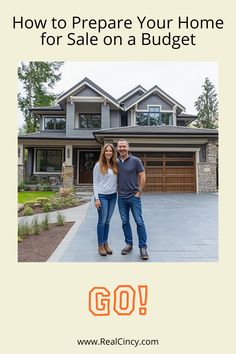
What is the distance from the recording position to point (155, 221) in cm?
693

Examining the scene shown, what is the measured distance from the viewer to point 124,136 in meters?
13.5

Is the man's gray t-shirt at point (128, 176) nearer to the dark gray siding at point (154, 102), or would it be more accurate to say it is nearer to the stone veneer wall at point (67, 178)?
the stone veneer wall at point (67, 178)

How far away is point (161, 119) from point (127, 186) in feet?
46.2

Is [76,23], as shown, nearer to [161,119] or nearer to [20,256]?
[20,256]

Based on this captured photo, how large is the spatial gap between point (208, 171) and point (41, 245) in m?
11.1

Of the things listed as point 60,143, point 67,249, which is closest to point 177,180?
point 60,143

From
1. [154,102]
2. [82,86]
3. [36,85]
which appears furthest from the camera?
[36,85]

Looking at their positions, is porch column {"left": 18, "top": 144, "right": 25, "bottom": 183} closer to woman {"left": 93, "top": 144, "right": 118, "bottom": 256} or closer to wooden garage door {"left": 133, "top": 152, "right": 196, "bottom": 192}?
wooden garage door {"left": 133, "top": 152, "right": 196, "bottom": 192}

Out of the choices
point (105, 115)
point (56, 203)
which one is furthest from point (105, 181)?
point (105, 115)

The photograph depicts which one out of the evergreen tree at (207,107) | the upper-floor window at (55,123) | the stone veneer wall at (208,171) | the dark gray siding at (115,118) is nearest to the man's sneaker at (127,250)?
the stone veneer wall at (208,171)

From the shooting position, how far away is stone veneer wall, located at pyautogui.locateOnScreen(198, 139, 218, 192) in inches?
547

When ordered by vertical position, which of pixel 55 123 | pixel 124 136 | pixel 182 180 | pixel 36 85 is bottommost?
pixel 182 180

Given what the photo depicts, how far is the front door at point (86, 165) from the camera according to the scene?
55.7ft

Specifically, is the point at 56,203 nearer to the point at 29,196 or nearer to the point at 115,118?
the point at 29,196
